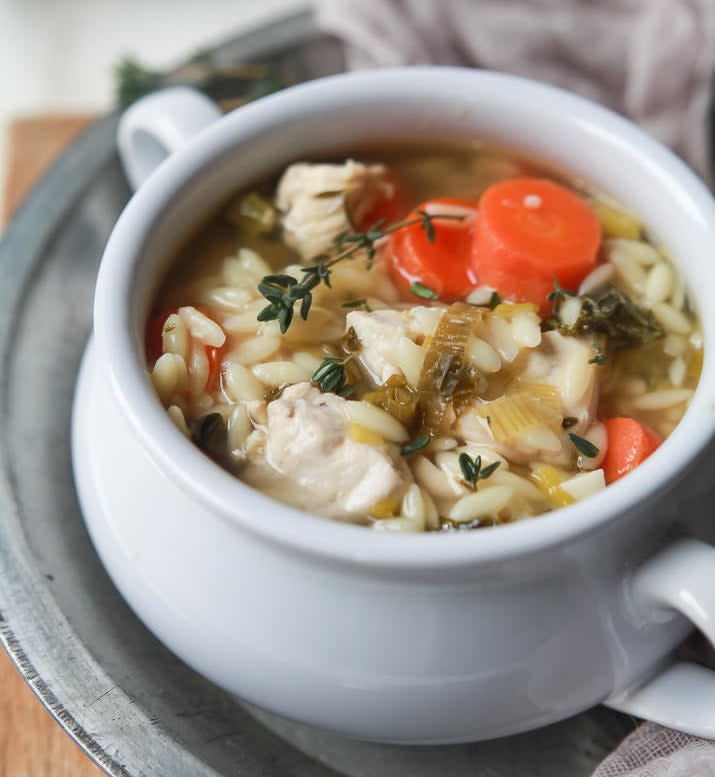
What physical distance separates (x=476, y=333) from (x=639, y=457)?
0.33 meters

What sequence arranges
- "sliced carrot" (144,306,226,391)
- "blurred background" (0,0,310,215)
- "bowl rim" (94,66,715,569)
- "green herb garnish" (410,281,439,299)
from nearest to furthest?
1. "bowl rim" (94,66,715,569)
2. "sliced carrot" (144,306,226,391)
3. "green herb garnish" (410,281,439,299)
4. "blurred background" (0,0,310,215)

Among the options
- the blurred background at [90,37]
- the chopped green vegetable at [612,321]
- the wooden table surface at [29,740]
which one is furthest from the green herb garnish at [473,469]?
the blurred background at [90,37]

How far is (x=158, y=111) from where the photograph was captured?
7.09 ft

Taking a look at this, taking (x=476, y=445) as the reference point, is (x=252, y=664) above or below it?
below

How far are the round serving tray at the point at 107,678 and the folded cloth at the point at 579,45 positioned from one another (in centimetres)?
124

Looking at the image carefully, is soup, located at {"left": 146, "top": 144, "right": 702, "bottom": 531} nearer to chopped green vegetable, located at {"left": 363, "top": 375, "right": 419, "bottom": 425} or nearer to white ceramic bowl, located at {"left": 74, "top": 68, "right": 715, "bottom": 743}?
chopped green vegetable, located at {"left": 363, "top": 375, "right": 419, "bottom": 425}

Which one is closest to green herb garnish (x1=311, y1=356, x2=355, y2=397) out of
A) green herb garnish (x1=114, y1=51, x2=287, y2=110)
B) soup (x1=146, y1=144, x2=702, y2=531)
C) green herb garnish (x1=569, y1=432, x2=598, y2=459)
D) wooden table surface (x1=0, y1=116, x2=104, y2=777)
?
soup (x1=146, y1=144, x2=702, y2=531)

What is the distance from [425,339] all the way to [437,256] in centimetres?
28

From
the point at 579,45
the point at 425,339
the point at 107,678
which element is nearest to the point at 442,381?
the point at 425,339

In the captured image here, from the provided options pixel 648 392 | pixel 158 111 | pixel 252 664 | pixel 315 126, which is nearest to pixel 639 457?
pixel 648 392

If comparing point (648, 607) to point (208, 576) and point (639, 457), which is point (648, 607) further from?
point (208, 576)

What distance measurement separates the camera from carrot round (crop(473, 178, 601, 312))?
77.5 inches

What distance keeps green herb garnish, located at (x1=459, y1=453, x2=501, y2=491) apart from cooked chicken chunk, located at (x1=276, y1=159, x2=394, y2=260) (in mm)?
609

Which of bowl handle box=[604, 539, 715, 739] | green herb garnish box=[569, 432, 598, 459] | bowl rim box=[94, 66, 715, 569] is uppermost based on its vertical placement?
bowl rim box=[94, 66, 715, 569]
